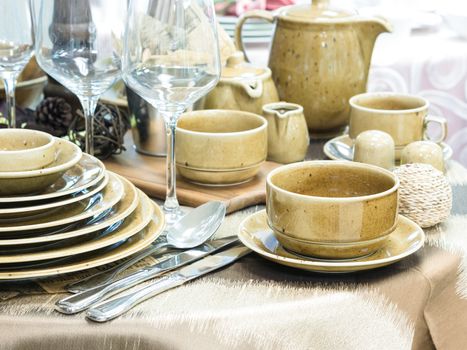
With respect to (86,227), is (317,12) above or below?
above

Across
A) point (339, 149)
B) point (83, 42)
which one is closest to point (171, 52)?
point (83, 42)

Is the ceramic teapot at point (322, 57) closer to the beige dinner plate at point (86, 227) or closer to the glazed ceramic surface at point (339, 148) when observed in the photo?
the glazed ceramic surface at point (339, 148)

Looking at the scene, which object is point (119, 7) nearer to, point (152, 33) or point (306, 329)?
point (152, 33)

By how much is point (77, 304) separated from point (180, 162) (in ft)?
1.13

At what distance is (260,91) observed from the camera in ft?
3.59

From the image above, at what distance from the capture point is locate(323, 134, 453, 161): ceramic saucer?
3.44 feet

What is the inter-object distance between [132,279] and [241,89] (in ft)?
1.47

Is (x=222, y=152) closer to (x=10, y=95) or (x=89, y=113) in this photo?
(x=89, y=113)

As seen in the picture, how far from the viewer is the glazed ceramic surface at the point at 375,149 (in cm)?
96

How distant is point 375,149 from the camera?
960 mm

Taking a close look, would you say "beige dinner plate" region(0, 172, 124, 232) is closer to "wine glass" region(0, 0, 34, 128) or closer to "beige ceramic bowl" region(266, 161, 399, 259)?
"beige ceramic bowl" region(266, 161, 399, 259)

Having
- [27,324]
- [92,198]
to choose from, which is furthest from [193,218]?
[27,324]

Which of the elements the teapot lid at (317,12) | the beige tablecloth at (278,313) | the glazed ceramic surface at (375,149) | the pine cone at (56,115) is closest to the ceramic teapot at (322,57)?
the teapot lid at (317,12)

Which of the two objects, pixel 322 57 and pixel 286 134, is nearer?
pixel 286 134
